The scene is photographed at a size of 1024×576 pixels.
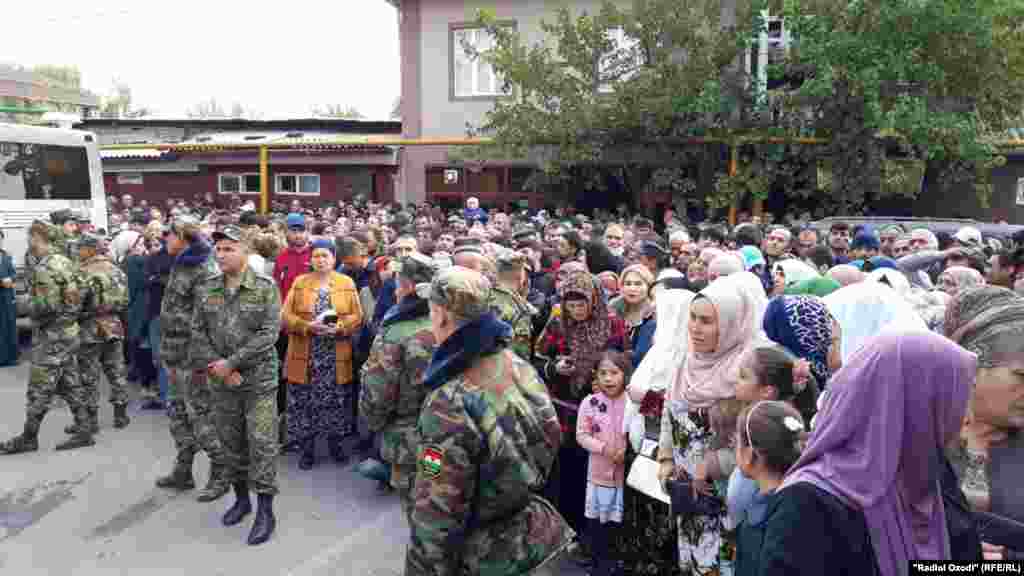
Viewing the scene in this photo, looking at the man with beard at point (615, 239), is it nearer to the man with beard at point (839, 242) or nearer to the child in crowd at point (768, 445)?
the man with beard at point (839, 242)

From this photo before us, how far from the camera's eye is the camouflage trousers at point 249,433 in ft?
16.6

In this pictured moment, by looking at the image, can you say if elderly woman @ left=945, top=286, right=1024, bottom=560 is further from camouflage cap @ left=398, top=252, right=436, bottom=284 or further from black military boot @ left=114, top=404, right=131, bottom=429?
black military boot @ left=114, top=404, right=131, bottom=429

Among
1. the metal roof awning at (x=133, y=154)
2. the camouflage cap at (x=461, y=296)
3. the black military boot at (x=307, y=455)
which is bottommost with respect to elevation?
the black military boot at (x=307, y=455)

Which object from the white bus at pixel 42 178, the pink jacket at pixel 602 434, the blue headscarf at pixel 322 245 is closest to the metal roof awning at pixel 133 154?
the white bus at pixel 42 178

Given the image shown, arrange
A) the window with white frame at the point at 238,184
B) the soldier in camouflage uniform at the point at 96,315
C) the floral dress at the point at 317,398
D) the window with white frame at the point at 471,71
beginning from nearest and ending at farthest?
1. the floral dress at the point at 317,398
2. the soldier in camouflage uniform at the point at 96,315
3. the window with white frame at the point at 471,71
4. the window with white frame at the point at 238,184

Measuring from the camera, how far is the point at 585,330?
5.05 meters

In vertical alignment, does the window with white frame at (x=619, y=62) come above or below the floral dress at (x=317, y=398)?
above

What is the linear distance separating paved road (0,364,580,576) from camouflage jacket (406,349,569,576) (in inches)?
89.8

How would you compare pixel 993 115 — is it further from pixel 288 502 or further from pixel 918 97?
pixel 288 502

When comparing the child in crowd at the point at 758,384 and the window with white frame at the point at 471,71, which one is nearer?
the child in crowd at the point at 758,384

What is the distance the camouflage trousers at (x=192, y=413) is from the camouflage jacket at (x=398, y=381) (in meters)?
1.60

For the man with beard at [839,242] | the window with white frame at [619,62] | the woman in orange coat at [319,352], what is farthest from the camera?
the window with white frame at [619,62]

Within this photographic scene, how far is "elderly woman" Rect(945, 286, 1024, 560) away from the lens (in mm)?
2385

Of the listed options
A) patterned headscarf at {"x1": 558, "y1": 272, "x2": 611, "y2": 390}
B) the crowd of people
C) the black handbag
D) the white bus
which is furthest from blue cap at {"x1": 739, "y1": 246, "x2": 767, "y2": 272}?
the white bus
